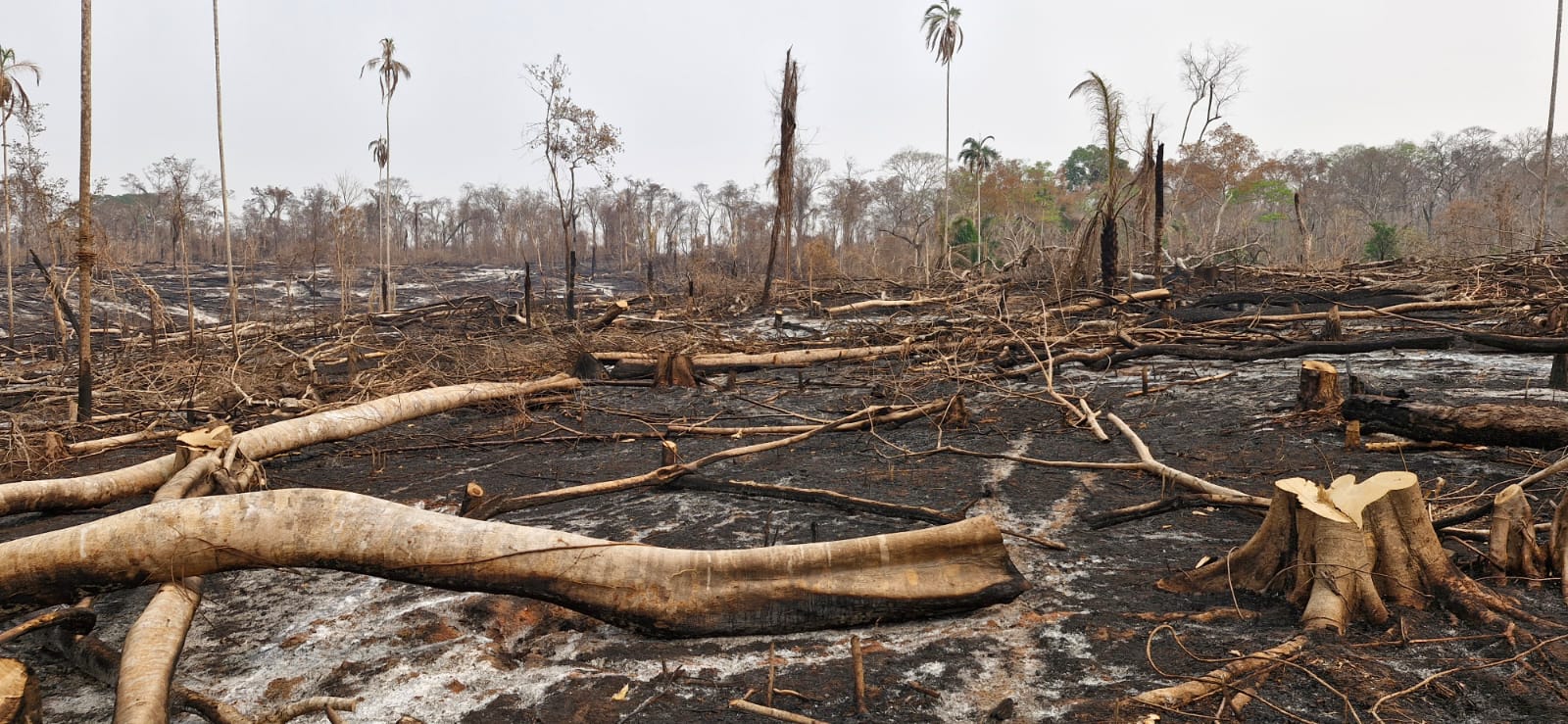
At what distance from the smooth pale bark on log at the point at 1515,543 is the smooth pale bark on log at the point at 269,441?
5938 mm

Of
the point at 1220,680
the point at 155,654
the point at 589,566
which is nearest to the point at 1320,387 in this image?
the point at 1220,680

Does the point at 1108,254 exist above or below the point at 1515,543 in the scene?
above

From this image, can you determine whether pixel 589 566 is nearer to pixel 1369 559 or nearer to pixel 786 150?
pixel 1369 559

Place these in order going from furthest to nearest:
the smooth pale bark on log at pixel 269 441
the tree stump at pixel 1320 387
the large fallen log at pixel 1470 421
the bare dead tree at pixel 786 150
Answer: the bare dead tree at pixel 786 150 → the tree stump at pixel 1320 387 → the smooth pale bark on log at pixel 269 441 → the large fallen log at pixel 1470 421

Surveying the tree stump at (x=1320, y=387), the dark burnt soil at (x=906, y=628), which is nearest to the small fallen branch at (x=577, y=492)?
the dark burnt soil at (x=906, y=628)

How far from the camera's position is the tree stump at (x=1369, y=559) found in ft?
8.05

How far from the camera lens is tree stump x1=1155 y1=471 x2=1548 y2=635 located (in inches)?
96.7

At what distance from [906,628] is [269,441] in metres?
4.24

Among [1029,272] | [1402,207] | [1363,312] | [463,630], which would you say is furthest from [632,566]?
[1402,207]

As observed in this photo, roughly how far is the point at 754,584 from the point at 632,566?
44cm

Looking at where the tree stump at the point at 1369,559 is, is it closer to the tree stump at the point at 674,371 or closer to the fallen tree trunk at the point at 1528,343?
the fallen tree trunk at the point at 1528,343

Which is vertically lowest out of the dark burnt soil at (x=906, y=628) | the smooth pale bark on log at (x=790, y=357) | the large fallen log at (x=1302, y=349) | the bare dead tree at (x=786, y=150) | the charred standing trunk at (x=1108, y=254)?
the dark burnt soil at (x=906, y=628)

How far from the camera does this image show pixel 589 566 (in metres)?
2.79

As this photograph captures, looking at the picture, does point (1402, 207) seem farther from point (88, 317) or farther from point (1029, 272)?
point (88, 317)
